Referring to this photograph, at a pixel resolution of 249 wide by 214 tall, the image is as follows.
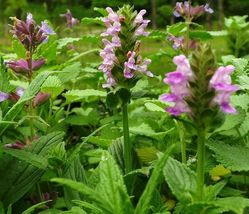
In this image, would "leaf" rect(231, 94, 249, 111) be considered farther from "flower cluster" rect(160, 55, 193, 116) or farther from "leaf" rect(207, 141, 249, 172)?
"flower cluster" rect(160, 55, 193, 116)

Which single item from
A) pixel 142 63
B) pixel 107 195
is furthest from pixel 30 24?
pixel 107 195

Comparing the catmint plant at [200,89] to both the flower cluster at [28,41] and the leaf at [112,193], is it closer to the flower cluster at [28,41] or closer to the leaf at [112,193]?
the leaf at [112,193]

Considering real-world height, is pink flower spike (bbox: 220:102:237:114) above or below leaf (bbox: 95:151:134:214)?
above

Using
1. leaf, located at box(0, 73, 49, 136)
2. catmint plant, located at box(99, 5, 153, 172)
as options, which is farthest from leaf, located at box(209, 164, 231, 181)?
leaf, located at box(0, 73, 49, 136)

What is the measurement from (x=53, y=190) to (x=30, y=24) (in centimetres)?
56

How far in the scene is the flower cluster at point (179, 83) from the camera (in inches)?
39.9

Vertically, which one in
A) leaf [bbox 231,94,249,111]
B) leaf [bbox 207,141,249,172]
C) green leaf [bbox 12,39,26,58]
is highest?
green leaf [bbox 12,39,26,58]

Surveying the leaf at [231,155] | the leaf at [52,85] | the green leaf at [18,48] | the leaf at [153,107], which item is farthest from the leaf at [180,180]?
the green leaf at [18,48]

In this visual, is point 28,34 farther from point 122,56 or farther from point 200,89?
point 200,89

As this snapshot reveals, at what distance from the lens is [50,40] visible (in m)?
2.61

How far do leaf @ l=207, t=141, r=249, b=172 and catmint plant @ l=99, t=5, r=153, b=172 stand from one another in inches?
9.8

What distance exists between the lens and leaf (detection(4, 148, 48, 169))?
1.45 m

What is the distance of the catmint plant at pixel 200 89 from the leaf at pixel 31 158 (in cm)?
50

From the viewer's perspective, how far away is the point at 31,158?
146 centimetres
